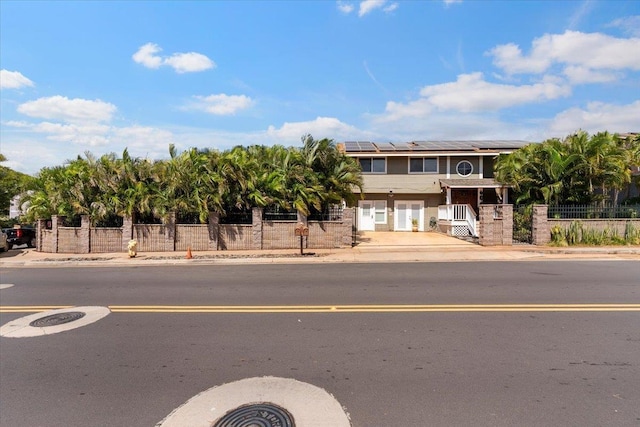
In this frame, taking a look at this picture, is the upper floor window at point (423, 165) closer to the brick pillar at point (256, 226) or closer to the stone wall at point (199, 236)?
the stone wall at point (199, 236)

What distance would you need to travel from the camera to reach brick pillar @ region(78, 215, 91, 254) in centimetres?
1673

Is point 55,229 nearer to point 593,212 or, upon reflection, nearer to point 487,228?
point 487,228

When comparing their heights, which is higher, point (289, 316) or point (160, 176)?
point (160, 176)

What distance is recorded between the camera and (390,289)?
8.27m

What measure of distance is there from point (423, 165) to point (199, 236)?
51.6ft

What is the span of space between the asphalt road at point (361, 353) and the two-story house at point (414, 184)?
1655 centimetres

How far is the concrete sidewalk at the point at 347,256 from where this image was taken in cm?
1389

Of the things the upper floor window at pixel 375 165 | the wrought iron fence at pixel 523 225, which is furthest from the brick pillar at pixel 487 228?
the upper floor window at pixel 375 165

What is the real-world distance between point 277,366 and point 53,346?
3260 mm

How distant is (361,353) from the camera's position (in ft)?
15.2

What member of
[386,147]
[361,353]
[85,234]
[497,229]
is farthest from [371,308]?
[386,147]

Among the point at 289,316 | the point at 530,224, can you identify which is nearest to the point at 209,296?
the point at 289,316

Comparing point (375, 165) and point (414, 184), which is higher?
point (375, 165)

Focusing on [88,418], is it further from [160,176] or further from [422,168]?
[422,168]
